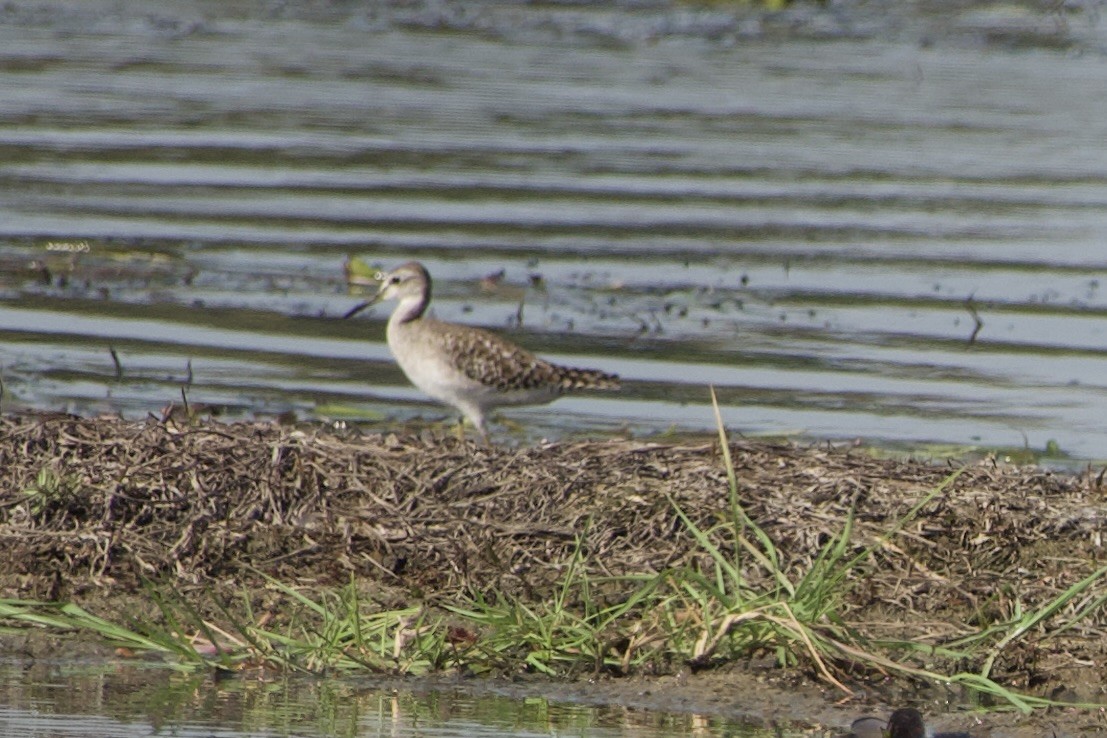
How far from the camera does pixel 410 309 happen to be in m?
11.6

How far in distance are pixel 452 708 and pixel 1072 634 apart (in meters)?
2.08

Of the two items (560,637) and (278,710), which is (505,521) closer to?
(560,637)

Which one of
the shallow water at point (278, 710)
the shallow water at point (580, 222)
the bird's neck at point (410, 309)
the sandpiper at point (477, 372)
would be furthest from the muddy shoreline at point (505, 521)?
the bird's neck at point (410, 309)

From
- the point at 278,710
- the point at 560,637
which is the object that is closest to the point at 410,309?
the point at 560,637

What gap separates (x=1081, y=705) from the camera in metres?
6.36

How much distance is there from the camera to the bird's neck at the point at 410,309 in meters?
11.5

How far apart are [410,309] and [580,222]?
238 inches

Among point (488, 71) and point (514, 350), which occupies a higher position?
point (488, 71)

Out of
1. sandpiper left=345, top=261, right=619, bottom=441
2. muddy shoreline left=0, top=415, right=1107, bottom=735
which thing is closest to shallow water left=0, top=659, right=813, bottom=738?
muddy shoreline left=0, top=415, right=1107, bottom=735

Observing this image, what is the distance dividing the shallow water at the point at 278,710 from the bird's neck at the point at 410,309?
500 cm

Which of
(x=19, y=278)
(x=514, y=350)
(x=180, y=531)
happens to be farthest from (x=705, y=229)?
(x=180, y=531)

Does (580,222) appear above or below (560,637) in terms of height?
above

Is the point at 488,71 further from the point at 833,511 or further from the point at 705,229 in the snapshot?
the point at 833,511

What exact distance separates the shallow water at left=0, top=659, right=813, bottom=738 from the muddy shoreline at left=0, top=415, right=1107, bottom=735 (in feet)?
1.02
